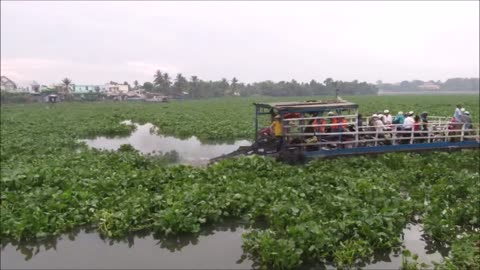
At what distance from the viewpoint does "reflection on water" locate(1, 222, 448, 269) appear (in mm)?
6355

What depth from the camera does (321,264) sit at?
6.07 metres

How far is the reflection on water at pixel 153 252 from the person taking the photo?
6355 millimetres

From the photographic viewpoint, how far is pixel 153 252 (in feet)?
22.3

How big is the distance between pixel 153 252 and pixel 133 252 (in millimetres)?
312

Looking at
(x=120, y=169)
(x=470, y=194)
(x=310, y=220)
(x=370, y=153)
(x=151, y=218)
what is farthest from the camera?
(x=370, y=153)

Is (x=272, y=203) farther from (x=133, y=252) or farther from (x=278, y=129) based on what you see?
(x=278, y=129)

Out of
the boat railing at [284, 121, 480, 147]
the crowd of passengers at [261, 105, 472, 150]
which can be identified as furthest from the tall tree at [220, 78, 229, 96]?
the boat railing at [284, 121, 480, 147]

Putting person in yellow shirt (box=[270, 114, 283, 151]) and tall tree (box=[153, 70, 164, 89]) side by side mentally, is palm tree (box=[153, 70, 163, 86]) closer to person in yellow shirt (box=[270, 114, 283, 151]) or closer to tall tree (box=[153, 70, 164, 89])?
tall tree (box=[153, 70, 164, 89])

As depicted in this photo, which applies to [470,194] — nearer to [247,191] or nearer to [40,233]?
[247,191]

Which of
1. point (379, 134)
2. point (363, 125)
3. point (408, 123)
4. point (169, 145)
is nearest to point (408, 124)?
point (408, 123)

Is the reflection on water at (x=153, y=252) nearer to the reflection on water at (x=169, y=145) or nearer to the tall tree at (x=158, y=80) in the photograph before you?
the reflection on water at (x=169, y=145)

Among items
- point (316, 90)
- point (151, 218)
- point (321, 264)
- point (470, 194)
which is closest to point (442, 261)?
point (321, 264)

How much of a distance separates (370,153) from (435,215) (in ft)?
16.0

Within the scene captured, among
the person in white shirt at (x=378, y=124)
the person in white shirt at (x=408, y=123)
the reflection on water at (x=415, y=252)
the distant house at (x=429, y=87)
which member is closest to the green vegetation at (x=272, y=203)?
the reflection on water at (x=415, y=252)
